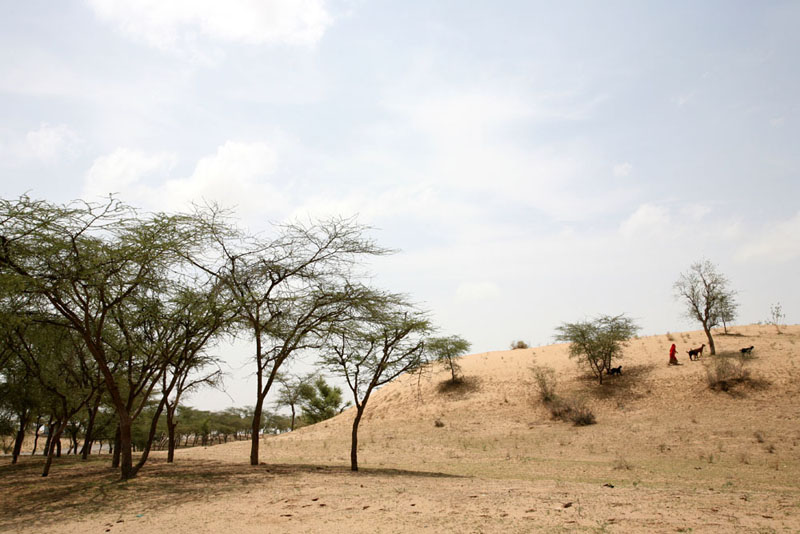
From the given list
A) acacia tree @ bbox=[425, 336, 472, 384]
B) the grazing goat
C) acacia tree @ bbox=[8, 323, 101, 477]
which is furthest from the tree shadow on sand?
the grazing goat

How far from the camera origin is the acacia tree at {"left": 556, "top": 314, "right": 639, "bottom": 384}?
34.9m

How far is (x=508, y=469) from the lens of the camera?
1711 cm

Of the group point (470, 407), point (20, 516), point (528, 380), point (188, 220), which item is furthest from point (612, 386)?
point (20, 516)

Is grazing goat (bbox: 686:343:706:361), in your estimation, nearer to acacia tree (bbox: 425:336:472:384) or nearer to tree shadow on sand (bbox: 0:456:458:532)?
acacia tree (bbox: 425:336:472:384)

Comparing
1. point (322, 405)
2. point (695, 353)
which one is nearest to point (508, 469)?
point (695, 353)

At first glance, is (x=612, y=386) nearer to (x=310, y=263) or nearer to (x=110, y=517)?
(x=310, y=263)

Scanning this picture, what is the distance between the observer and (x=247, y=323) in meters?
17.3

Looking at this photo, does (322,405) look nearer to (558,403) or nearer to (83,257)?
(558,403)

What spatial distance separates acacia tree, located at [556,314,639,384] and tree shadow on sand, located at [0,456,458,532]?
24.2 metres

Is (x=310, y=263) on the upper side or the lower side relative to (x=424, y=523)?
upper

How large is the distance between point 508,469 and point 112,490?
39.0 ft

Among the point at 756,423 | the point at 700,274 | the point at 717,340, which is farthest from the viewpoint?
the point at 717,340

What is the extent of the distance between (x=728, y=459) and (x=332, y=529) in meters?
17.6

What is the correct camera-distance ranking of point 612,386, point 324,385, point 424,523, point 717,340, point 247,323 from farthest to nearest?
1. point 324,385
2. point 717,340
3. point 612,386
4. point 247,323
5. point 424,523
